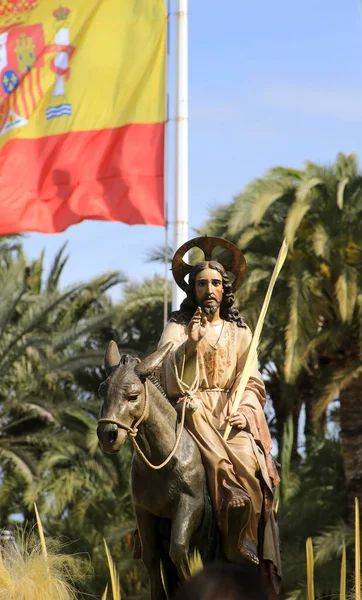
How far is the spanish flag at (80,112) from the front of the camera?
13.7 metres

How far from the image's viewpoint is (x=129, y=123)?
1395cm

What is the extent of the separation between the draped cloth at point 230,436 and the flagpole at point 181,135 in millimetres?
4638

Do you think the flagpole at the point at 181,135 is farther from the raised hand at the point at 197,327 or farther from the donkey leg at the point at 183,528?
the donkey leg at the point at 183,528

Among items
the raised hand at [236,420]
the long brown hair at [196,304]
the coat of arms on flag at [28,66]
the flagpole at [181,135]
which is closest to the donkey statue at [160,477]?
the raised hand at [236,420]

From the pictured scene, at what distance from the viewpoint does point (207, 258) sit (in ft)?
25.5

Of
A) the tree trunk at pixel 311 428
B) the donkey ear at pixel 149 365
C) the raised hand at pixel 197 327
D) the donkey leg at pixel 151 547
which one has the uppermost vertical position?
the tree trunk at pixel 311 428

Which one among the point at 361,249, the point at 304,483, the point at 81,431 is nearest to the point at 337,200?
the point at 361,249

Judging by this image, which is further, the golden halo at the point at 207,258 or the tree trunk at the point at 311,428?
the tree trunk at the point at 311,428

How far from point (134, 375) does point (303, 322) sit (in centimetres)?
1286

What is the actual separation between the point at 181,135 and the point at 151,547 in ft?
24.3

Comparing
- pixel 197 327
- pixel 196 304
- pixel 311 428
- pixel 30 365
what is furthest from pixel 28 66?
pixel 311 428

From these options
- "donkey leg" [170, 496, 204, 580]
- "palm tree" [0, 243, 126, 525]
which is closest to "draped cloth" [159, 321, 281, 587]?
"donkey leg" [170, 496, 204, 580]

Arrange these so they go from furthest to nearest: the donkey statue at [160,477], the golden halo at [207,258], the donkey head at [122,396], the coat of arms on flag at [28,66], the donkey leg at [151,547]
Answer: the coat of arms on flag at [28,66]
the golden halo at [207,258]
the donkey leg at [151,547]
the donkey statue at [160,477]
the donkey head at [122,396]

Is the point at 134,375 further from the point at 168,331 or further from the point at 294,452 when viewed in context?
the point at 294,452
